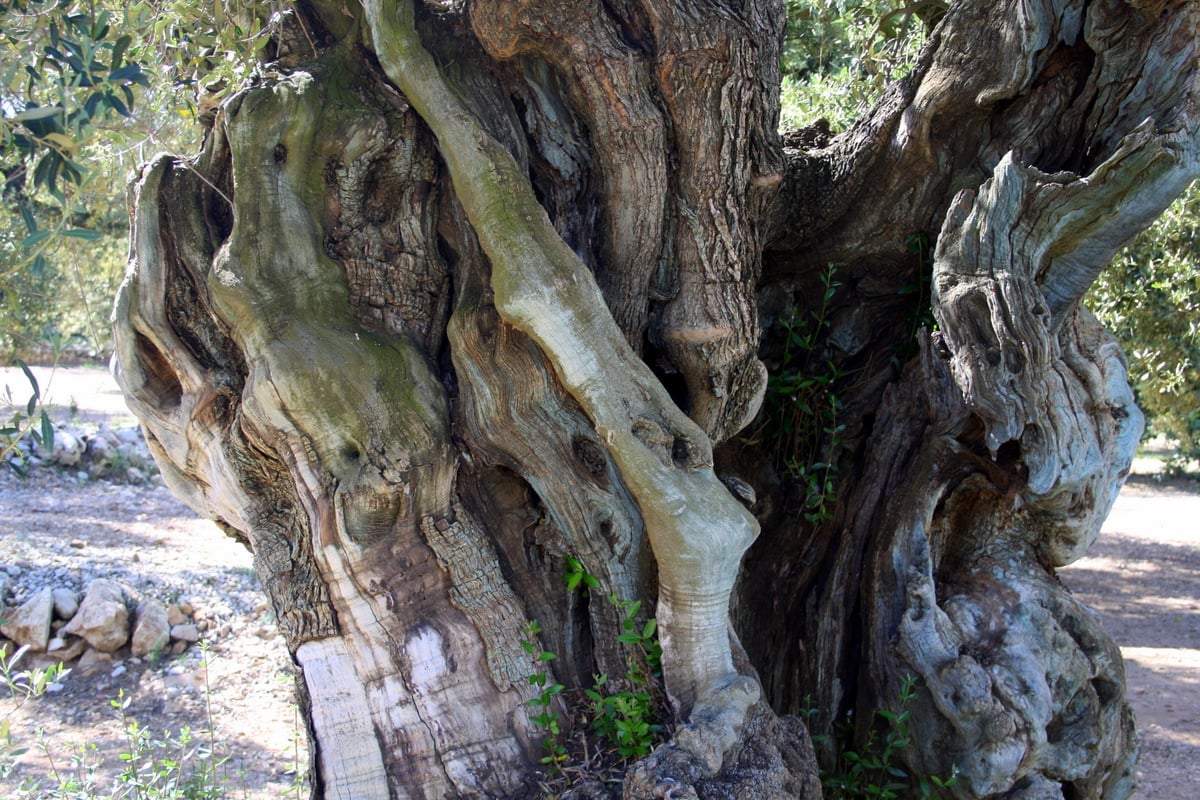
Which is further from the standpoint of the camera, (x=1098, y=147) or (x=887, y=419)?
(x=887, y=419)

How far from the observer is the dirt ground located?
555 cm

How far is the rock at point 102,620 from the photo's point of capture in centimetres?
644

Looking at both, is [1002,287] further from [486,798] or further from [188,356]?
[188,356]

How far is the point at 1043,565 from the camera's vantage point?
12.4 feet

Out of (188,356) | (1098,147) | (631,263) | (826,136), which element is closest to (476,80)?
(631,263)

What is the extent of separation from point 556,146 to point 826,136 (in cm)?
145

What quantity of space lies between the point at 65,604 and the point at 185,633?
0.79 m

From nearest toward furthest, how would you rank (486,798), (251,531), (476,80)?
(486,798) → (251,531) → (476,80)

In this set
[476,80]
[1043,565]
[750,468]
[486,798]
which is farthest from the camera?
[750,468]

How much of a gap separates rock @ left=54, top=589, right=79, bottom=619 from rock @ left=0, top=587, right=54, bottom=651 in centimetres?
12

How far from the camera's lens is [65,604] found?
656cm

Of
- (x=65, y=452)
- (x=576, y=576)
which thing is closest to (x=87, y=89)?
(x=576, y=576)

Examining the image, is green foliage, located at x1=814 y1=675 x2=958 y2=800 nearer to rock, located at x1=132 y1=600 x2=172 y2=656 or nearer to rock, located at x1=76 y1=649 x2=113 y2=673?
rock, located at x1=132 y1=600 x2=172 y2=656

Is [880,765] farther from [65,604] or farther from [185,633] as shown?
[65,604]
